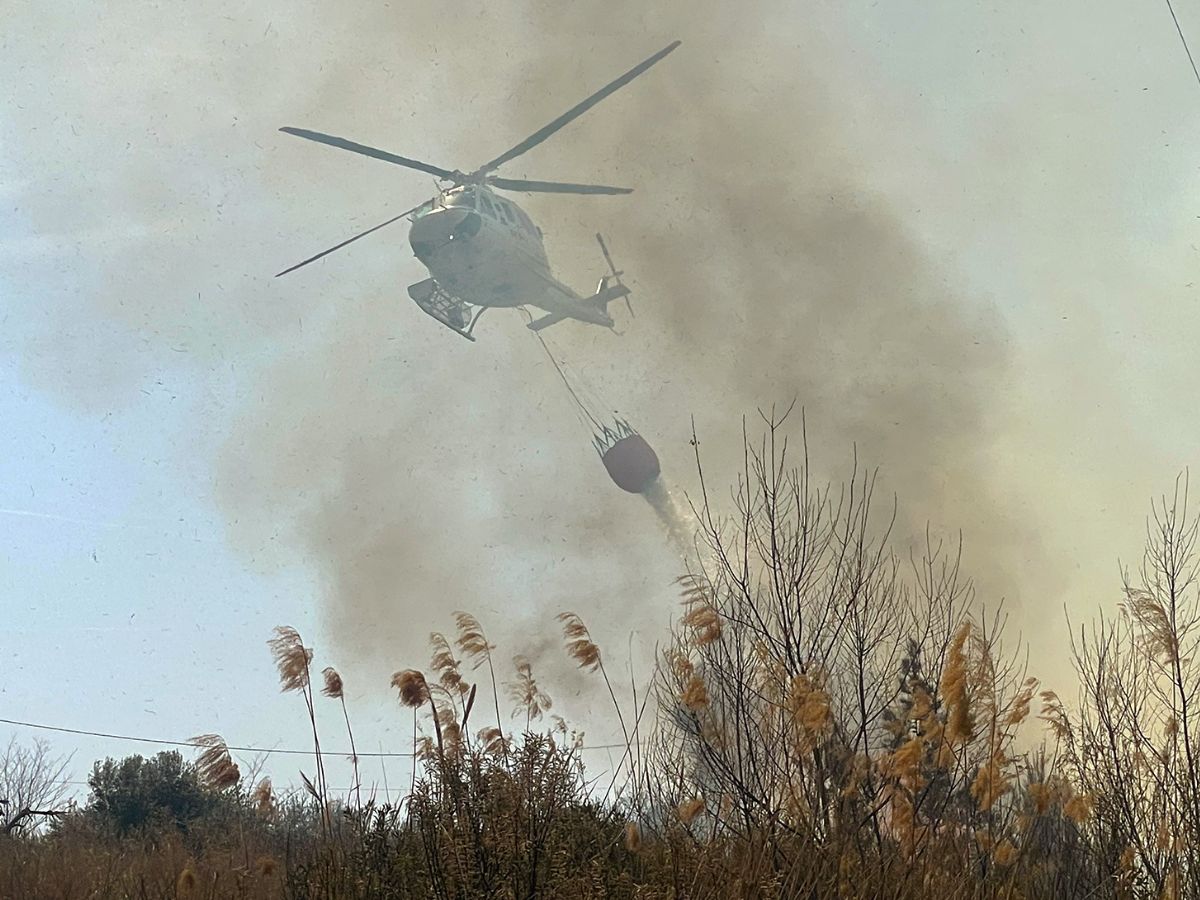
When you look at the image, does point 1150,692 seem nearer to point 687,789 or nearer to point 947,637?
point 947,637

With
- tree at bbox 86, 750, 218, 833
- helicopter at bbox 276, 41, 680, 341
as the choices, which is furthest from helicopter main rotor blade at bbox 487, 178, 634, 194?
tree at bbox 86, 750, 218, 833

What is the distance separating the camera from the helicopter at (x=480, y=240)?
39.0 meters

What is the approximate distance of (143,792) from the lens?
32.7 m

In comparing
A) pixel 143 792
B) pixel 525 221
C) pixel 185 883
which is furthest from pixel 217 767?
pixel 525 221

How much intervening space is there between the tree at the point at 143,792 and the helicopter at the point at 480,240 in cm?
1785

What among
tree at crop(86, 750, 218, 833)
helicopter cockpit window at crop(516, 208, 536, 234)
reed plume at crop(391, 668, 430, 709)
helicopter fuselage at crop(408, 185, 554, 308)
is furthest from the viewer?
helicopter cockpit window at crop(516, 208, 536, 234)

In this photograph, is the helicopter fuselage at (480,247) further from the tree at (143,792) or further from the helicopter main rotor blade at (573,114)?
the tree at (143,792)

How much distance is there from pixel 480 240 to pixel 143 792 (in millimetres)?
19875

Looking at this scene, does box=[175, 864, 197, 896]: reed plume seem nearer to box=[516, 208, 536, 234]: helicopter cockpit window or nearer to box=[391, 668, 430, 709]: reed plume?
box=[391, 668, 430, 709]: reed plume

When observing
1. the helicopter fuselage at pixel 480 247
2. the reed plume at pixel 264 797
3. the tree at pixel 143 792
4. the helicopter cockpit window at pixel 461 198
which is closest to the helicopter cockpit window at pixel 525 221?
the helicopter fuselage at pixel 480 247

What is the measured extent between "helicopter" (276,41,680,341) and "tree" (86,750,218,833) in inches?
703

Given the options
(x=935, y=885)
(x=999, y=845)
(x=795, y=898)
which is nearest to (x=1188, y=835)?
(x=999, y=845)

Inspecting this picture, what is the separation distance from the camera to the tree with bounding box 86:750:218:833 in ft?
106

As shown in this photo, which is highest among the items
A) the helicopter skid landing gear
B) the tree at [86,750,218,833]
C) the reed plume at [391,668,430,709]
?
the helicopter skid landing gear
